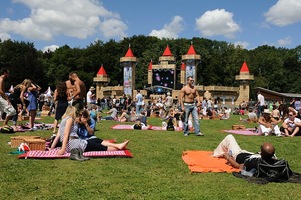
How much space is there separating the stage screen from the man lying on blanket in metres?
39.4

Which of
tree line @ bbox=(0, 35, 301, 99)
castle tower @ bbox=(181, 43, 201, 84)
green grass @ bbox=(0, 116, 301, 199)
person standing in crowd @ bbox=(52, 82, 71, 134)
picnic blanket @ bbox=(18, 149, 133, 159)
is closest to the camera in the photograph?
green grass @ bbox=(0, 116, 301, 199)

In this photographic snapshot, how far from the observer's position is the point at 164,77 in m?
47.0

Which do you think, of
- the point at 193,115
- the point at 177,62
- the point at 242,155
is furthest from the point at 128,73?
the point at 242,155

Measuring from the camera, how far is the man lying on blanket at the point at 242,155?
5222 mm

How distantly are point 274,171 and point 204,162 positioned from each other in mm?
1527

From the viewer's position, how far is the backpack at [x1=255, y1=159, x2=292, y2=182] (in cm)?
514

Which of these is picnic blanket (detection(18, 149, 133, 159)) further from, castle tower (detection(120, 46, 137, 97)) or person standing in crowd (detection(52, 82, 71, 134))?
castle tower (detection(120, 46, 137, 97))

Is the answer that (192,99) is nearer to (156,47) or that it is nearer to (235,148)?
(235,148)

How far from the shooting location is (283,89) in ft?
212

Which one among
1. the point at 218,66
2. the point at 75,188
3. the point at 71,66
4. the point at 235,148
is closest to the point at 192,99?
the point at 235,148

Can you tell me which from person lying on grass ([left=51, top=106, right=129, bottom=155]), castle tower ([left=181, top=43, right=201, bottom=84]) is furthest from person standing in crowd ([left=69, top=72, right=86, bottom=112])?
castle tower ([left=181, top=43, right=201, bottom=84])

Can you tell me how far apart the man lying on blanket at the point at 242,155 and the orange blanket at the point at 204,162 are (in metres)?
0.14

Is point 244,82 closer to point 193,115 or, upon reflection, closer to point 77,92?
point 193,115

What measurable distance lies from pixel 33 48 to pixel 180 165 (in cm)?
5353
